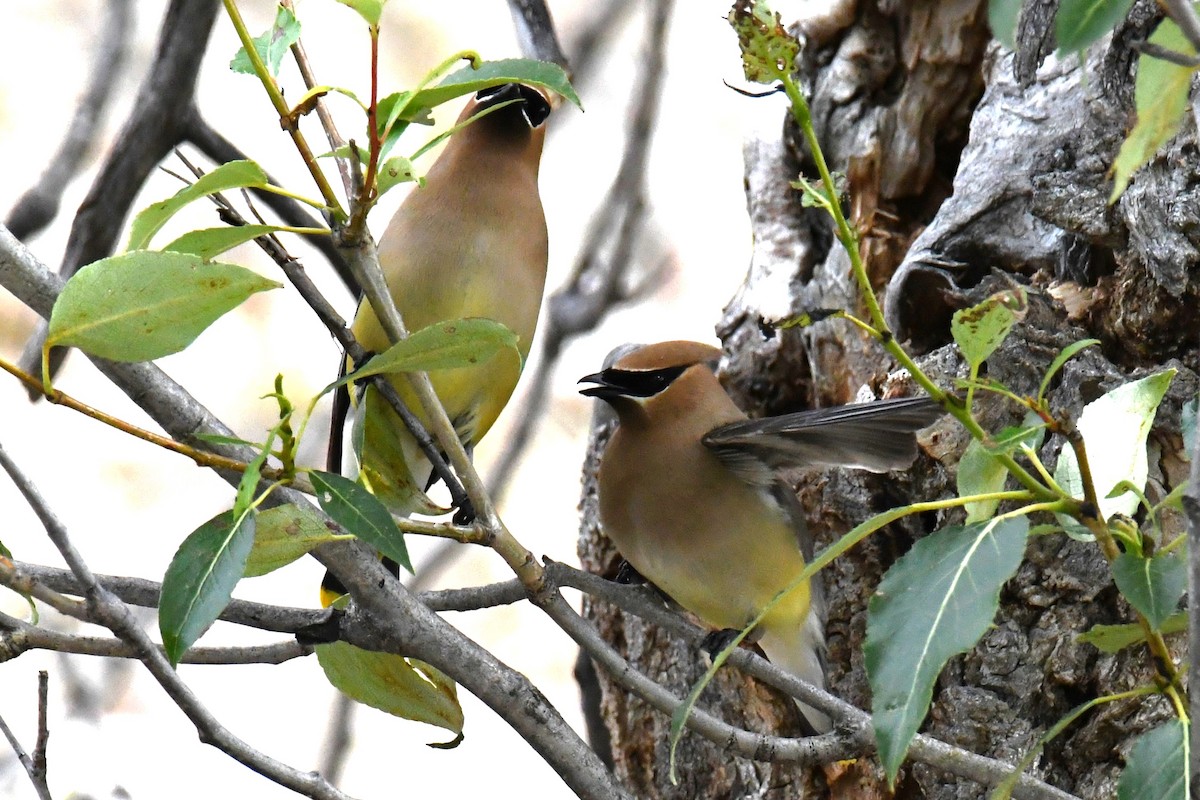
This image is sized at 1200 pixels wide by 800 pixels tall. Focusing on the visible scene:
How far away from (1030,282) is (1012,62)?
0.46m

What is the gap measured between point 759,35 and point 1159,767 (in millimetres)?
787

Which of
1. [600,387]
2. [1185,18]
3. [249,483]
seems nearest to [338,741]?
[600,387]

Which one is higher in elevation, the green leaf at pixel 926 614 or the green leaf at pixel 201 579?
the green leaf at pixel 201 579

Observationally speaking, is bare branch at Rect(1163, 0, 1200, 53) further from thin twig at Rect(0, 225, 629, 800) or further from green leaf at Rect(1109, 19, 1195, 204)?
thin twig at Rect(0, 225, 629, 800)

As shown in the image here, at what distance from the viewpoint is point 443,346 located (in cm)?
143

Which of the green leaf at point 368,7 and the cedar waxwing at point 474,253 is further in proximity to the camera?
the cedar waxwing at point 474,253

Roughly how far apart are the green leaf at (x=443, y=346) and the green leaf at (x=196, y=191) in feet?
0.70

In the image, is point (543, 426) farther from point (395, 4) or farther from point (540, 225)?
point (540, 225)

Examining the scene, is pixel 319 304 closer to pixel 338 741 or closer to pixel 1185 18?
pixel 1185 18

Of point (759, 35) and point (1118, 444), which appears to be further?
point (1118, 444)

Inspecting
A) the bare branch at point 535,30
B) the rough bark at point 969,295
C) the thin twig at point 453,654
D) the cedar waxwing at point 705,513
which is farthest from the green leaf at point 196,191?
the bare branch at point 535,30

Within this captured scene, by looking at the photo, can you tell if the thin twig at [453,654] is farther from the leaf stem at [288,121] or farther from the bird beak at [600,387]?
the bird beak at [600,387]

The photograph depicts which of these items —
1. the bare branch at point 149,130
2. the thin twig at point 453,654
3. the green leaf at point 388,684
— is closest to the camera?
the thin twig at point 453,654

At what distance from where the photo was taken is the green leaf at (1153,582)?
Result: 4.06 feet
